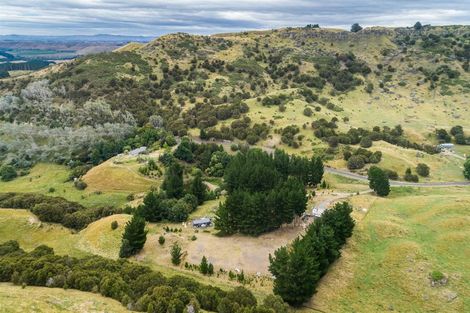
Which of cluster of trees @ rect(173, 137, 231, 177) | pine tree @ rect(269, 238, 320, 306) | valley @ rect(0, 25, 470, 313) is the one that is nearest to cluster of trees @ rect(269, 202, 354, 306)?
pine tree @ rect(269, 238, 320, 306)

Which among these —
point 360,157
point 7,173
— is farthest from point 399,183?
point 7,173

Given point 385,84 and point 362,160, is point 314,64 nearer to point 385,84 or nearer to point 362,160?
point 385,84

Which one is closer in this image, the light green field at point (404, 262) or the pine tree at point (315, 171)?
the light green field at point (404, 262)

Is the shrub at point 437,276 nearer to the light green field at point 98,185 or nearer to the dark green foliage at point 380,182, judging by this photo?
the dark green foliage at point 380,182

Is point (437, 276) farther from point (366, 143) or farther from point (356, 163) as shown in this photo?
point (366, 143)

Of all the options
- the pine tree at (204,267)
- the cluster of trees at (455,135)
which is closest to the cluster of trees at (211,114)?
the cluster of trees at (455,135)

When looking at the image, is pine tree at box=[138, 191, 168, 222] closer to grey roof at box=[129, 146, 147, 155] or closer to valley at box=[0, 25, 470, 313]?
valley at box=[0, 25, 470, 313]
